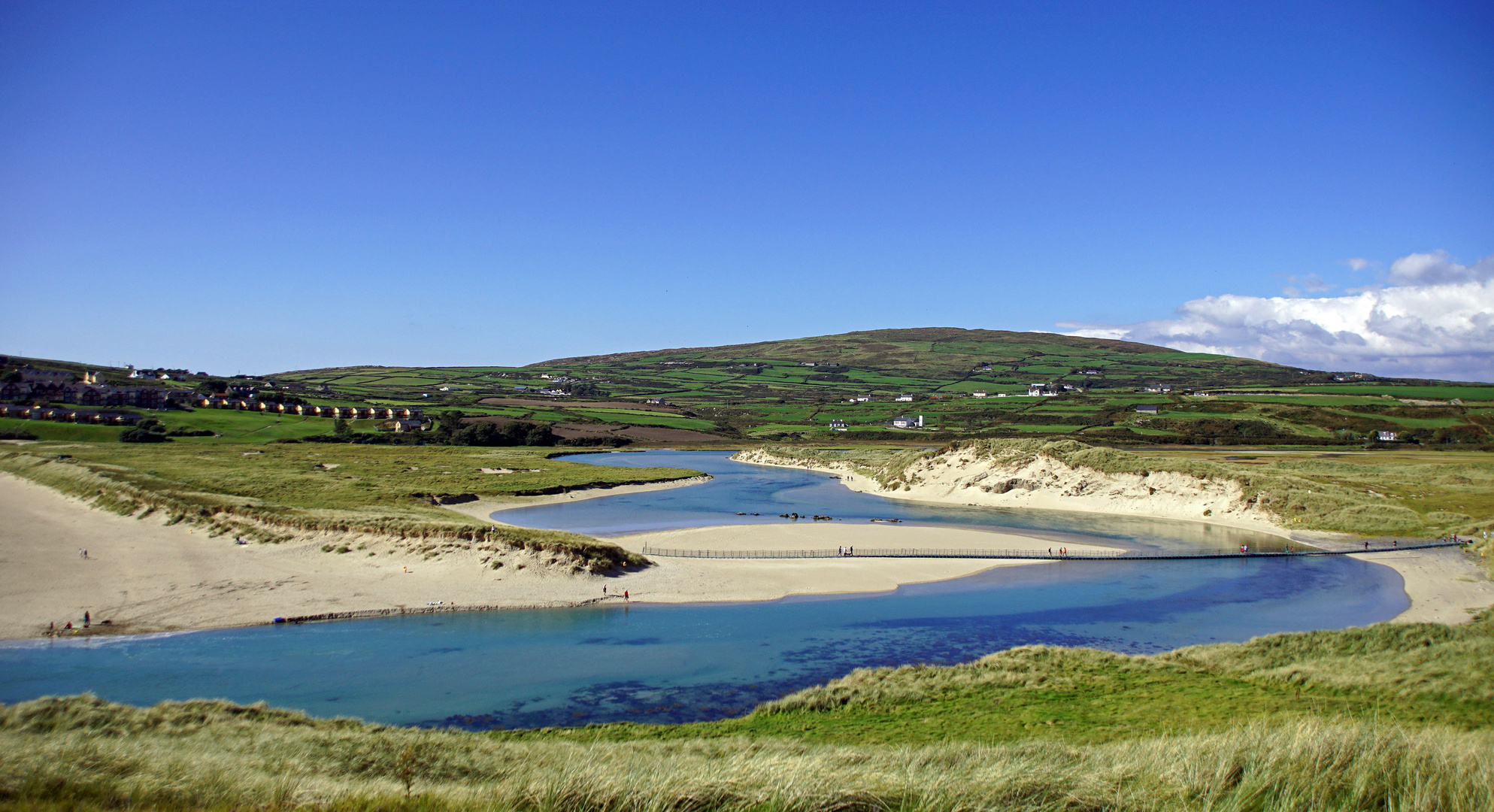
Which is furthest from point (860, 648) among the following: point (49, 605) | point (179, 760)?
point (49, 605)

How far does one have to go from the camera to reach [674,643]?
23.7m

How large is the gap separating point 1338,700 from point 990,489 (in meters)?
48.1

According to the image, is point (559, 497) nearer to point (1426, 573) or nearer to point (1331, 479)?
point (1426, 573)

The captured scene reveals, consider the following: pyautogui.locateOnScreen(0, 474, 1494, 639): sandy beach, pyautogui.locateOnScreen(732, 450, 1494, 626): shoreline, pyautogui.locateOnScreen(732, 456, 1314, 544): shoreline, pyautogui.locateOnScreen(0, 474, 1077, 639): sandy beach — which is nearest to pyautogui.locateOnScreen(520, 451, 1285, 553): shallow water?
pyautogui.locateOnScreen(732, 456, 1314, 544): shoreline

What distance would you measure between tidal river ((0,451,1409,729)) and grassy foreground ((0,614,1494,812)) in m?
2.90

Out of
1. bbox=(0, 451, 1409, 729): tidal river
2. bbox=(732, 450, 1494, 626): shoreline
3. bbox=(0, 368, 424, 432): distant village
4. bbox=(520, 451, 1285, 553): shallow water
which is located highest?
bbox=(0, 368, 424, 432): distant village

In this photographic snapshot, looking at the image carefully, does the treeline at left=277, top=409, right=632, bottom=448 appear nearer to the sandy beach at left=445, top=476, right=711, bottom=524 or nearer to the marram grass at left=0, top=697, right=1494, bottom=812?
the sandy beach at left=445, top=476, right=711, bottom=524

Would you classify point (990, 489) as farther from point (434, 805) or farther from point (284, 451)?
A: point (284, 451)

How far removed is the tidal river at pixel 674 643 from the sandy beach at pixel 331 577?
1223mm

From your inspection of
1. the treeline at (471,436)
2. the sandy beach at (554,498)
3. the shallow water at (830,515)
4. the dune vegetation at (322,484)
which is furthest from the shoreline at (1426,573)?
the treeline at (471,436)

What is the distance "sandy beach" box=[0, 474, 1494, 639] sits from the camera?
25.2 m

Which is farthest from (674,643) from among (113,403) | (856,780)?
(113,403)

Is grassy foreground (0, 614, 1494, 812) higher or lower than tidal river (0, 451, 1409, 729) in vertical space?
higher

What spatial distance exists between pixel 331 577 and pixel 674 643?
15.3m
